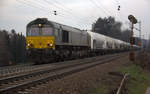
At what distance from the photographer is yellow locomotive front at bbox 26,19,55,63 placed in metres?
22.7

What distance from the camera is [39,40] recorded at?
76.3ft

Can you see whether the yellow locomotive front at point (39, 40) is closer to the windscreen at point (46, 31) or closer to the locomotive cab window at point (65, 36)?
the windscreen at point (46, 31)

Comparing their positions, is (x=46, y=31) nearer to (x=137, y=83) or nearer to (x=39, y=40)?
(x=39, y=40)

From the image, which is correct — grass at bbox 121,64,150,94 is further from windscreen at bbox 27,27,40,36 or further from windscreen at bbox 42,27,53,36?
windscreen at bbox 27,27,40,36

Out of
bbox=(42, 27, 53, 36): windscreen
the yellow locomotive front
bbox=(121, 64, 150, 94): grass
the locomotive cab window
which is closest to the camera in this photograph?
bbox=(121, 64, 150, 94): grass

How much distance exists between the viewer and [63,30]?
25781 mm

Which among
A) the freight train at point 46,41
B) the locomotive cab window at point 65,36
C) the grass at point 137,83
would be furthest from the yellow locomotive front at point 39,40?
the grass at point 137,83

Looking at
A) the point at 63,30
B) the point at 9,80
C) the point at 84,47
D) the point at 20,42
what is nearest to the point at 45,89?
the point at 9,80

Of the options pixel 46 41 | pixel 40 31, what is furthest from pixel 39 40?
pixel 40 31

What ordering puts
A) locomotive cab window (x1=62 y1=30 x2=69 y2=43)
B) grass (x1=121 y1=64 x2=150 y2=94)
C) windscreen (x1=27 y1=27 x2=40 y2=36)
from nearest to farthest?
grass (x1=121 y1=64 x2=150 y2=94)
windscreen (x1=27 y1=27 x2=40 y2=36)
locomotive cab window (x1=62 y1=30 x2=69 y2=43)

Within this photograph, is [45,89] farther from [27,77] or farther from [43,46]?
[43,46]

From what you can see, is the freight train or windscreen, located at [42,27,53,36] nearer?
the freight train

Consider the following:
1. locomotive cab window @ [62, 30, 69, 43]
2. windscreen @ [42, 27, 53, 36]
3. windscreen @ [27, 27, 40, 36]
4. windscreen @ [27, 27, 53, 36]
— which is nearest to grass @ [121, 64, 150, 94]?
windscreen @ [42, 27, 53, 36]

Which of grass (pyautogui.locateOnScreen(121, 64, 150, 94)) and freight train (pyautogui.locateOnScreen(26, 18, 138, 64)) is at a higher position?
freight train (pyautogui.locateOnScreen(26, 18, 138, 64))
